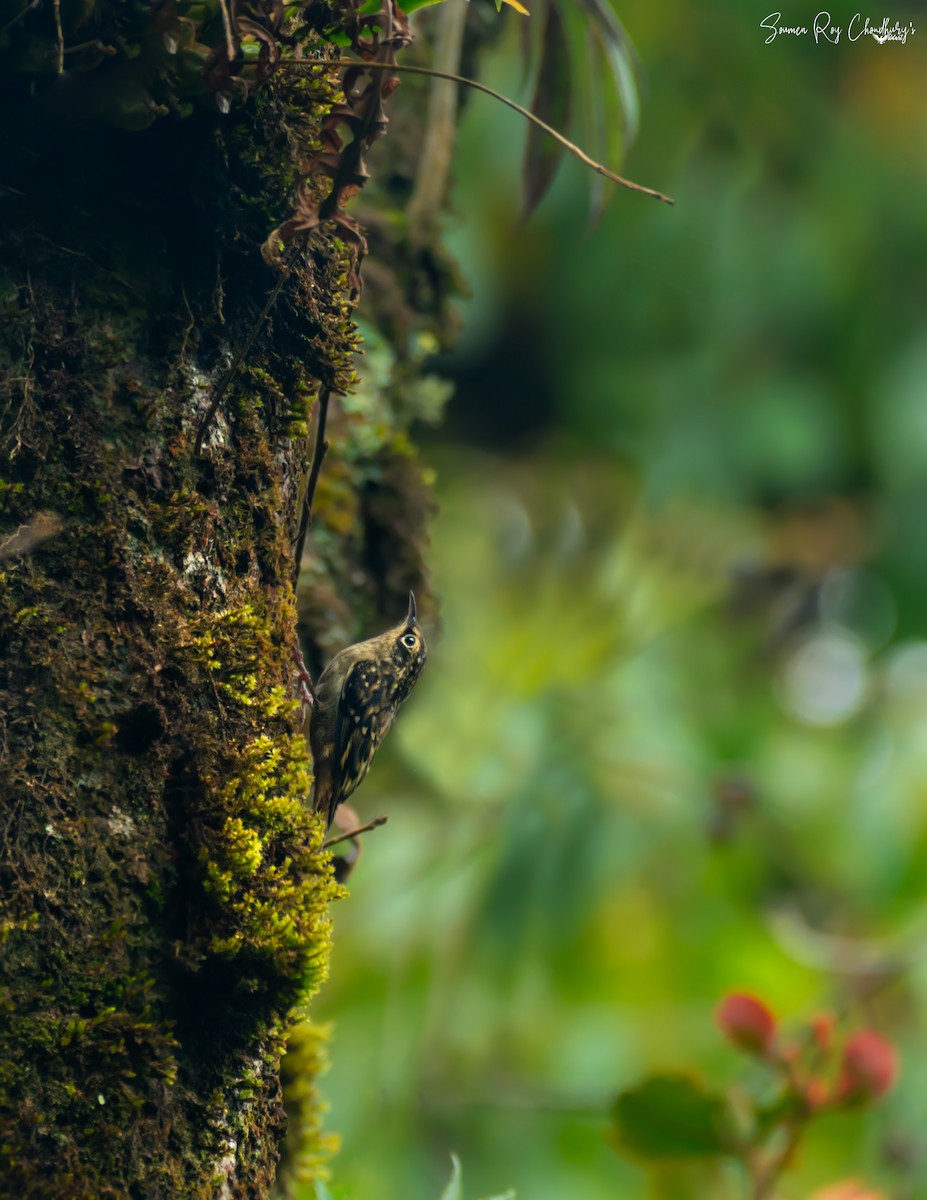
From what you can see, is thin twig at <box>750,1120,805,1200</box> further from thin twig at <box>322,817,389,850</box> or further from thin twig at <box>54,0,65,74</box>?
thin twig at <box>54,0,65,74</box>

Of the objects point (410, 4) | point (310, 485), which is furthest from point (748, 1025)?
point (410, 4)

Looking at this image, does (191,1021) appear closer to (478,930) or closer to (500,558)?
(478,930)

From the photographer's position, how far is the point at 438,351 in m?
4.54

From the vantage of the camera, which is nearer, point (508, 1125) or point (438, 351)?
point (438, 351)

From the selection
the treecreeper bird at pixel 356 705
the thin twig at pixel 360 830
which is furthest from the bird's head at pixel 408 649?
the thin twig at pixel 360 830

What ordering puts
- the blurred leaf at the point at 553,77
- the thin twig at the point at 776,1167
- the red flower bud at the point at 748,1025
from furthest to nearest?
the red flower bud at the point at 748,1025
the thin twig at the point at 776,1167
the blurred leaf at the point at 553,77

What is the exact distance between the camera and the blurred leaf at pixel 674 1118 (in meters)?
3.46

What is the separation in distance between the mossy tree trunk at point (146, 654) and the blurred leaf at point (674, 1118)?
53.7 inches

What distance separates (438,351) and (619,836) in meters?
2.85

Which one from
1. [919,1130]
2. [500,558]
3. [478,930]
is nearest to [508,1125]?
[478,930]

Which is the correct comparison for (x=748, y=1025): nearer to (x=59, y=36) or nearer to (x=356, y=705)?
(x=356, y=705)

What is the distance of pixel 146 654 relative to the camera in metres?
2.30

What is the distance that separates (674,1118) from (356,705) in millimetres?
1572

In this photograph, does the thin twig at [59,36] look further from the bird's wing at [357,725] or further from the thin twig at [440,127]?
the bird's wing at [357,725]
